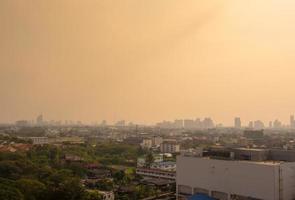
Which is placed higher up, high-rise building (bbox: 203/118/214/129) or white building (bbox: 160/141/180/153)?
high-rise building (bbox: 203/118/214/129)

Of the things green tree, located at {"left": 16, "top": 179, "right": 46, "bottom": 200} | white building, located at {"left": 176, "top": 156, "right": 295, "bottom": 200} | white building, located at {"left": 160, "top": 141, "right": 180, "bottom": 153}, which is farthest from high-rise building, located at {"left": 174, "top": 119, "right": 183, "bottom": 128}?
white building, located at {"left": 176, "top": 156, "right": 295, "bottom": 200}

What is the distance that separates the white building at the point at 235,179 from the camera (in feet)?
21.8

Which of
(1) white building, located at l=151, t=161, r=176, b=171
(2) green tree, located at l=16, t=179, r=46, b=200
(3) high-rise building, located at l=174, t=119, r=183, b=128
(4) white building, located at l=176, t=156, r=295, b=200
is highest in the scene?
(3) high-rise building, located at l=174, t=119, r=183, b=128

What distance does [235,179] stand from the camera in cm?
709

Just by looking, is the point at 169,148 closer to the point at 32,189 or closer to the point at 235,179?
the point at 32,189

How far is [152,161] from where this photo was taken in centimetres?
1645

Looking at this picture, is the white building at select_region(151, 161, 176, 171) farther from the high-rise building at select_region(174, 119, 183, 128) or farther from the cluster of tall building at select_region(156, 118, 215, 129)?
the high-rise building at select_region(174, 119, 183, 128)

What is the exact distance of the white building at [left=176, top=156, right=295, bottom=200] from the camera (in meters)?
6.63

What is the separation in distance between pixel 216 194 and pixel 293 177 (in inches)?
54.7

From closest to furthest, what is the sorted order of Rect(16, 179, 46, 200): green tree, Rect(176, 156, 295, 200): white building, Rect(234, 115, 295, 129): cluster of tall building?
Rect(176, 156, 295, 200): white building → Rect(16, 179, 46, 200): green tree → Rect(234, 115, 295, 129): cluster of tall building

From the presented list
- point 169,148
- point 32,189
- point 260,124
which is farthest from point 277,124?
point 32,189

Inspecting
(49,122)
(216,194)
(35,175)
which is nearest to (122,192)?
(35,175)

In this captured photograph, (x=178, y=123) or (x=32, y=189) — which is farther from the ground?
(x=178, y=123)

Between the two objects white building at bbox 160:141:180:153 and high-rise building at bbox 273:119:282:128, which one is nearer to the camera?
white building at bbox 160:141:180:153
